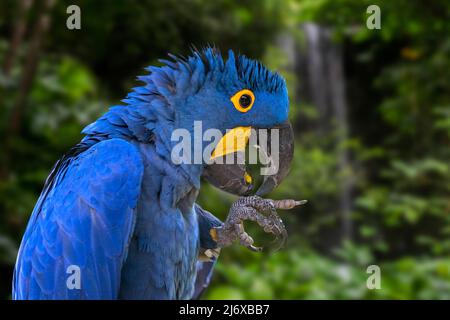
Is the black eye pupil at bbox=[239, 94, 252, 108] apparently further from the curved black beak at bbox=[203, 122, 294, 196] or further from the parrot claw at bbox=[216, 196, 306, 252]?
the parrot claw at bbox=[216, 196, 306, 252]

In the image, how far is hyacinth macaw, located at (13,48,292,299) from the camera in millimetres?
1130

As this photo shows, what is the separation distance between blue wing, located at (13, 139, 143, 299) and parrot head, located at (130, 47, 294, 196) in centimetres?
19

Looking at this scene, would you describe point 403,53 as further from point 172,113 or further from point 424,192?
point 172,113

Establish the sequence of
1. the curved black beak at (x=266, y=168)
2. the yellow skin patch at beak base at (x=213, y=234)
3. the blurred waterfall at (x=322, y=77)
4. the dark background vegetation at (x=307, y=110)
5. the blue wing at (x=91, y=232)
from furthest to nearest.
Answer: the blurred waterfall at (x=322, y=77)
the dark background vegetation at (x=307, y=110)
the yellow skin patch at beak base at (x=213, y=234)
the curved black beak at (x=266, y=168)
the blue wing at (x=91, y=232)

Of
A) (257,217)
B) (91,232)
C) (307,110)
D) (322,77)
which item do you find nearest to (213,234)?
(257,217)

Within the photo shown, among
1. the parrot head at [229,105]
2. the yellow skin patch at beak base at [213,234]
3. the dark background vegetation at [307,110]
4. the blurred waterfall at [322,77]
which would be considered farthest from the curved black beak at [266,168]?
the blurred waterfall at [322,77]

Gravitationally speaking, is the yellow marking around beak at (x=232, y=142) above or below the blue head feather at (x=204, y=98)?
below

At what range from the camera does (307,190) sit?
5102mm

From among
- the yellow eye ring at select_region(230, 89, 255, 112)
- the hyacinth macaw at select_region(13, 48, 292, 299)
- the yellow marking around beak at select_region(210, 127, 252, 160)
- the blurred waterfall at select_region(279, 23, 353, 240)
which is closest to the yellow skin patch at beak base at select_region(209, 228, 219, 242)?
the hyacinth macaw at select_region(13, 48, 292, 299)

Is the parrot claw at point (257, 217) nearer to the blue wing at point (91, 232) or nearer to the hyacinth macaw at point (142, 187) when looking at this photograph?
the hyacinth macaw at point (142, 187)

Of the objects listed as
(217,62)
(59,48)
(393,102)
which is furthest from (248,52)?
(217,62)

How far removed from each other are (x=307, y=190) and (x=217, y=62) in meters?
4.02

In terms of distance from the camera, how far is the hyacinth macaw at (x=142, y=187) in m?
1.13

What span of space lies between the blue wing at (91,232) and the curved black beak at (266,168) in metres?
0.21
